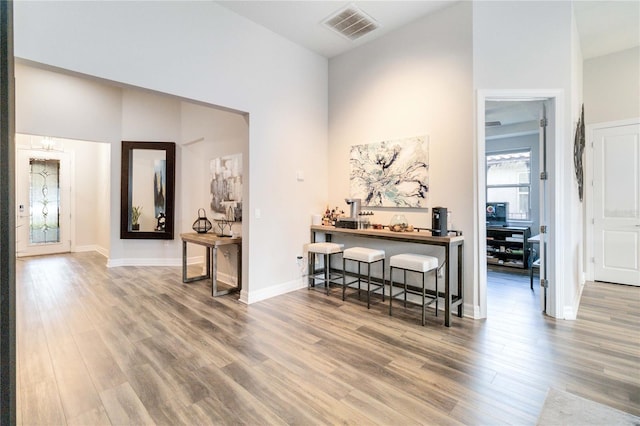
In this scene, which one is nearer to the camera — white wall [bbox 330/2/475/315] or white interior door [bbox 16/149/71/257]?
white wall [bbox 330/2/475/315]

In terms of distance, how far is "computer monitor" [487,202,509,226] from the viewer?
22.1ft

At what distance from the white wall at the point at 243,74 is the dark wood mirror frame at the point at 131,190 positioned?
2.95 meters

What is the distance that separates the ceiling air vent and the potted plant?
16.1 ft

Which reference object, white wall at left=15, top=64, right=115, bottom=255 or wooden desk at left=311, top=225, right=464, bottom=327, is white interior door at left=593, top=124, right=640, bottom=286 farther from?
white wall at left=15, top=64, right=115, bottom=255

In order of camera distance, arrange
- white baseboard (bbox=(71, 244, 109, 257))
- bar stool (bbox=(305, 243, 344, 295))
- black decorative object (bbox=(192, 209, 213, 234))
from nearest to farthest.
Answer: bar stool (bbox=(305, 243, 344, 295)) → black decorative object (bbox=(192, 209, 213, 234)) → white baseboard (bbox=(71, 244, 109, 257))

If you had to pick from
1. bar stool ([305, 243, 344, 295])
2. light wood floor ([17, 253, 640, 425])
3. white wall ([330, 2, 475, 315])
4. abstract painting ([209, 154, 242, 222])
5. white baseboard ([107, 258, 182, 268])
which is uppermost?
white wall ([330, 2, 475, 315])

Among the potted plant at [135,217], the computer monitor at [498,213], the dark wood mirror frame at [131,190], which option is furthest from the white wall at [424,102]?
the potted plant at [135,217]

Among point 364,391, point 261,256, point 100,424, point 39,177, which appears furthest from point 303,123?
point 39,177

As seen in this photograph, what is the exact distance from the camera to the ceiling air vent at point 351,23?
3572 millimetres

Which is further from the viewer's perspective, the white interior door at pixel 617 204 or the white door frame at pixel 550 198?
the white interior door at pixel 617 204

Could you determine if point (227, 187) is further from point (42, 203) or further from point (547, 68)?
point (42, 203)

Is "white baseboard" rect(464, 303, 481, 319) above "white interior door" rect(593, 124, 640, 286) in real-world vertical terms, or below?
below

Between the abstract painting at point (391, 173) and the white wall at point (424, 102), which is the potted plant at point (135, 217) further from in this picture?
the abstract painting at point (391, 173)

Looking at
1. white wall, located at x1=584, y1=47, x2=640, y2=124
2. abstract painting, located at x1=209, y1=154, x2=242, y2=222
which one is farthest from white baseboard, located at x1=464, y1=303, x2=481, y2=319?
white wall, located at x1=584, y1=47, x2=640, y2=124
